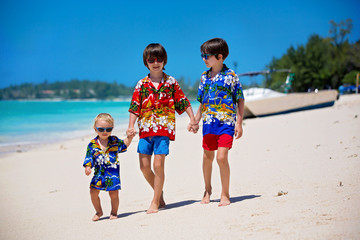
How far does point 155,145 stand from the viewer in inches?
150

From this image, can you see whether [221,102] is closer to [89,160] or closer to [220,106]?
[220,106]

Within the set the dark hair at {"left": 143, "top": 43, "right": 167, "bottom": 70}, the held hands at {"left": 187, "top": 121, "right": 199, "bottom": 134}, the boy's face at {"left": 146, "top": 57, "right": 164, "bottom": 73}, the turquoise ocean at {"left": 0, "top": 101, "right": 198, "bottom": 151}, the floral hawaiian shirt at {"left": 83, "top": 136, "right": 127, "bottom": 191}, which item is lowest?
the turquoise ocean at {"left": 0, "top": 101, "right": 198, "bottom": 151}

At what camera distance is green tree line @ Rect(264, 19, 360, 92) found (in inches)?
1905

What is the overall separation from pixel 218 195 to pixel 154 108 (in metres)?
1.34

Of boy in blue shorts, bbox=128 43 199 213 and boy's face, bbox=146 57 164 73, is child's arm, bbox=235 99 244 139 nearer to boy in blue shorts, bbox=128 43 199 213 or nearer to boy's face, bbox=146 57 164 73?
boy in blue shorts, bbox=128 43 199 213

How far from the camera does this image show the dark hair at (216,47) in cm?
393

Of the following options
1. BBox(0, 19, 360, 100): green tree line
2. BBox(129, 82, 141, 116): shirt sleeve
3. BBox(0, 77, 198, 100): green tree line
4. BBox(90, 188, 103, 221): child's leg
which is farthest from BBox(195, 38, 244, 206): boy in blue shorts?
BBox(0, 77, 198, 100): green tree line

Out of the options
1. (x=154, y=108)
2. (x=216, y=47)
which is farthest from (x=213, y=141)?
(x=216, y=47)

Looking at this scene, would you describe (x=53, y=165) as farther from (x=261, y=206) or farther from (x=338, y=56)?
(x=338, y=56)

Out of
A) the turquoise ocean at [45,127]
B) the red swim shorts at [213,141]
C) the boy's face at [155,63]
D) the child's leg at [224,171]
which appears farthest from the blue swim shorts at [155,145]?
the turquoise ocean at [45,127]

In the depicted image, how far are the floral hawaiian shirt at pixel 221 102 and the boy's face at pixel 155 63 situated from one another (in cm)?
49

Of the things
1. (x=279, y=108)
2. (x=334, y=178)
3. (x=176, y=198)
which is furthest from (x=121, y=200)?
(x=279, y=108)

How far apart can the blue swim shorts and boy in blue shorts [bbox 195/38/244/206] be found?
0.42m

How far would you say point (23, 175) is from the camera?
6945 millimetres
